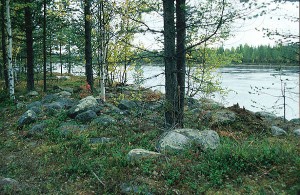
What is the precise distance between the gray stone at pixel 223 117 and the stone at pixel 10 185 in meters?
8.14

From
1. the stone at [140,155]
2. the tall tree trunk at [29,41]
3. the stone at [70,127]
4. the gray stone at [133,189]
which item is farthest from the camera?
the tall tree trunk at [29,41]

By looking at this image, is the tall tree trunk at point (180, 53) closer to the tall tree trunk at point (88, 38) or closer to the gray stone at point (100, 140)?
the gray stone at point (100, 140)

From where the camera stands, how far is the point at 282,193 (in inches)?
198

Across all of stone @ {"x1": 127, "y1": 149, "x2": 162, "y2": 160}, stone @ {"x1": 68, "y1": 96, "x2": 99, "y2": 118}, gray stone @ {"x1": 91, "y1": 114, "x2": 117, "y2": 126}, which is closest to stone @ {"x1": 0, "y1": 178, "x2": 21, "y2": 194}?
stone @ {"x1": 127, "y1": 149, "x2": 162, "y2": 160}

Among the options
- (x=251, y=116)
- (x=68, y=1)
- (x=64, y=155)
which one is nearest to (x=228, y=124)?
(x=251, y=116)

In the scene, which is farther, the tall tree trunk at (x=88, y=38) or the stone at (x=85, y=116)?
the tall tree trunk at (x=88, y=38)

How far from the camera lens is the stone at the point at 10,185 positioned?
5.74 m

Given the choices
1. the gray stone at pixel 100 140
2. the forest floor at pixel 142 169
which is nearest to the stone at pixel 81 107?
the forest floor at pixel 142 169

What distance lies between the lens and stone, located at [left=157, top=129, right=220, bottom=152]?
7602 millimetres

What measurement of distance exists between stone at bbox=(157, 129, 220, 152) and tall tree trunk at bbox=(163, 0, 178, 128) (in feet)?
3.10

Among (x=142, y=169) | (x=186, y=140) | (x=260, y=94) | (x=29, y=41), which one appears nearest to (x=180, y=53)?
(x=186, y=140)

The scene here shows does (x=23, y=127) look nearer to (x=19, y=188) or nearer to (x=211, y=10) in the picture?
(x=19, y=188)

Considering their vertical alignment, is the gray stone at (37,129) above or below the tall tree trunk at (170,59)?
below

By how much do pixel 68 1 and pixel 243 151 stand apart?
50.8 ft
